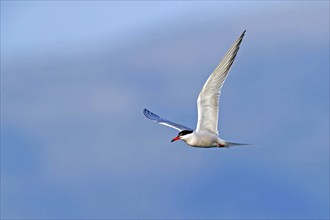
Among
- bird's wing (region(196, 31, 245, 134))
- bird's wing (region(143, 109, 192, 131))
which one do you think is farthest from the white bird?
bird's wing (region(143, 109, 192, 131))

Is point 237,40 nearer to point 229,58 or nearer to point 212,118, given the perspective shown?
point 229,58

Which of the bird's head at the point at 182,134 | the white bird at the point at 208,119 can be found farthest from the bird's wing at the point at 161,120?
the white bird at the point at 208,119

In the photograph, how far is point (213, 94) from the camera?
19.7 meters

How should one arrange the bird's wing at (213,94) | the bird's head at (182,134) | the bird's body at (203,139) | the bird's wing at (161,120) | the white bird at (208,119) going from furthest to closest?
the bird's wing at (161,120)
the bird's head at (182,134)
the bird's body at (203,139)
the white bird at (208,119)
the bird's wing at (213,94)

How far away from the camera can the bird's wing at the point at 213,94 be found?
62.2 ft

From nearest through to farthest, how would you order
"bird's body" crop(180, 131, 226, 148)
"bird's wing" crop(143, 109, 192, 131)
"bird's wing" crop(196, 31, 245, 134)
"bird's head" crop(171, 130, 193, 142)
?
"bird's wing" crop(196, 31, 245, 134)
"bird's body" crop(180, 131, 226, 148)
"bird's head" crop(171, 130, 193, 142)
"bird's wing" crop(143, 109, 192, 131)

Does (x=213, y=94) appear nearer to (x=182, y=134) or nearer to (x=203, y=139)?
(x=203, y=139)

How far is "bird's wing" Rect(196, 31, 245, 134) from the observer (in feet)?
62.2

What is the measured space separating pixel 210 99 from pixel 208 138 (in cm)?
102

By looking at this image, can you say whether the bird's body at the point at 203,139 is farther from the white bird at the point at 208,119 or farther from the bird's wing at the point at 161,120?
the bird's wing at the point at 161,120

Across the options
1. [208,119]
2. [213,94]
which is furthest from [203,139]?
[213,94]

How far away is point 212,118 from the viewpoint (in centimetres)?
2005

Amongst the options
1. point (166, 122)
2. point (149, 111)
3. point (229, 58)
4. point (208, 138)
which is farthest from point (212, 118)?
point (149, 111)

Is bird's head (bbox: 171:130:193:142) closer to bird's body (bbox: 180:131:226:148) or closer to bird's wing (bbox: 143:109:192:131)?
bird's body (bbox: 180:131:226:148)
